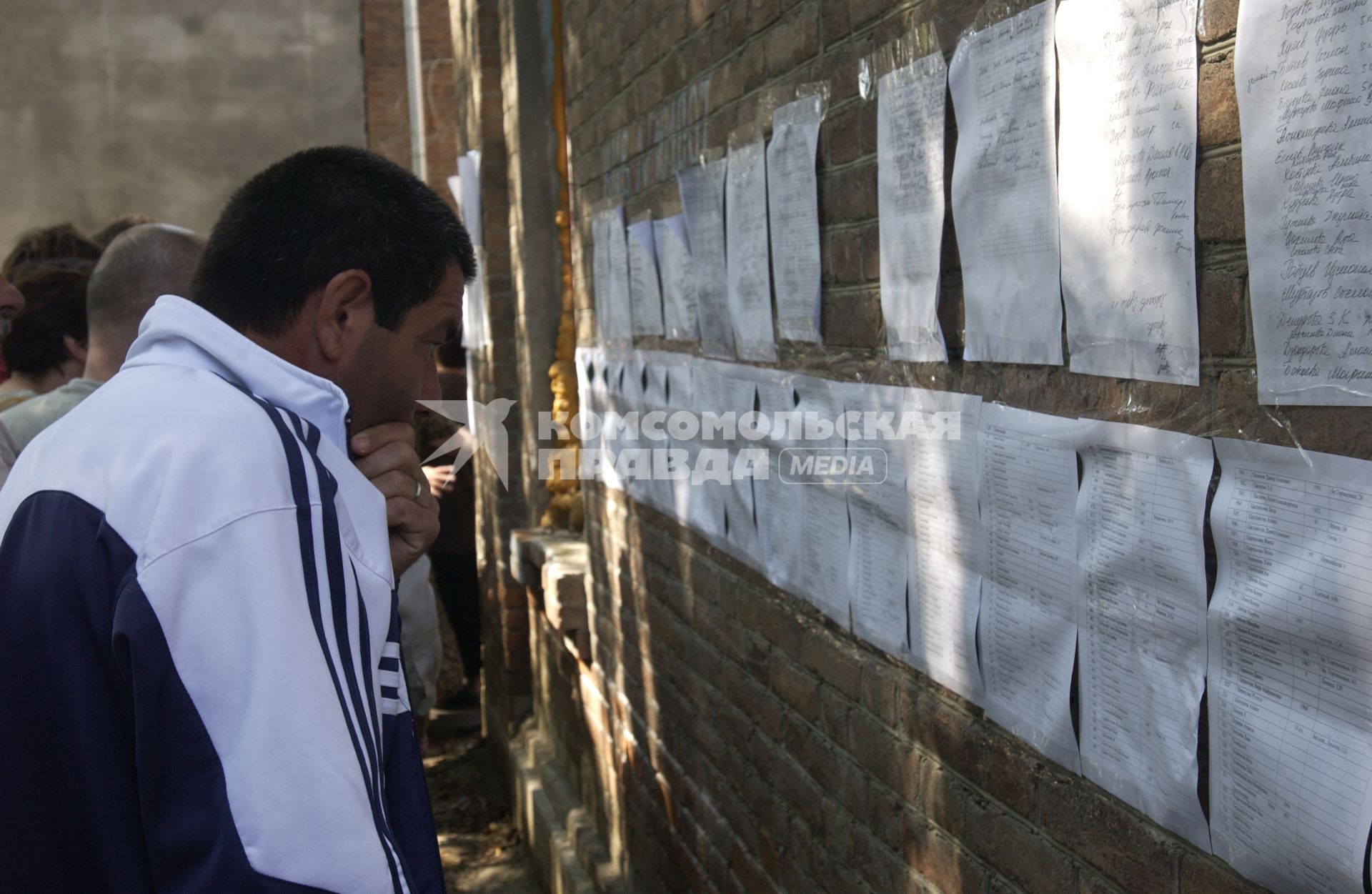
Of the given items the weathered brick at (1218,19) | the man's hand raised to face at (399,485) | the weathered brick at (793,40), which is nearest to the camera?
the weathered brick at (1218,19)

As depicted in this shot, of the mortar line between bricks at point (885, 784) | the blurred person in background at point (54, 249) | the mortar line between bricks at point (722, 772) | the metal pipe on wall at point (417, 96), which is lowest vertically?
the mortar line between bricks at point (722, 772)

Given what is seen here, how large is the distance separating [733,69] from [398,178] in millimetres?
1102

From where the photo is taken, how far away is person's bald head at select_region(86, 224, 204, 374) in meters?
3.20

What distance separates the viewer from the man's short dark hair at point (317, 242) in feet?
5.21

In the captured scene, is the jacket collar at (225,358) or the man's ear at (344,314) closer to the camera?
the jacket collar at (225,358)

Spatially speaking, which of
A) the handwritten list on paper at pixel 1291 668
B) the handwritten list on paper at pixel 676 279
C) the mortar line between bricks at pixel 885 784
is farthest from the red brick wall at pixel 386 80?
the handwritten list on paper at pixel 1291 668

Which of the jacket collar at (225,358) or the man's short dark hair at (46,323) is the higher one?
the man's short dark hair at (46,323)

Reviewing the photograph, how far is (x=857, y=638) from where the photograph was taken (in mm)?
2154

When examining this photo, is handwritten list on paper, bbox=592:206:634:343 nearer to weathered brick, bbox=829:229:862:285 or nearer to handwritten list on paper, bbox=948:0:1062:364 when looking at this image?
weathered brick, bbox=829:229:862:285

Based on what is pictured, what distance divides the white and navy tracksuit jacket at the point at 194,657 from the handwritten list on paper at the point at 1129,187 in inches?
35.5

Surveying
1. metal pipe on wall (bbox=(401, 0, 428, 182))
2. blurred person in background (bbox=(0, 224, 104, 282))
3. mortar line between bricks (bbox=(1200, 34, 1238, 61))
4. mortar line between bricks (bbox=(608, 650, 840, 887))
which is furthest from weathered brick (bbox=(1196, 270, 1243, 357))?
metal pipe on wall (bbox=(401, 0, 428, 182))

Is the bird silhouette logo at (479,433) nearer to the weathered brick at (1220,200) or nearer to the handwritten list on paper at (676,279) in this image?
the handwritten list on paper at (676,279)

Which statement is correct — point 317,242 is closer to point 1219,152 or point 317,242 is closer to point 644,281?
point 1219,152

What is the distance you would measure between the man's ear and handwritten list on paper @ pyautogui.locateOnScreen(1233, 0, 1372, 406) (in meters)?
1.11
